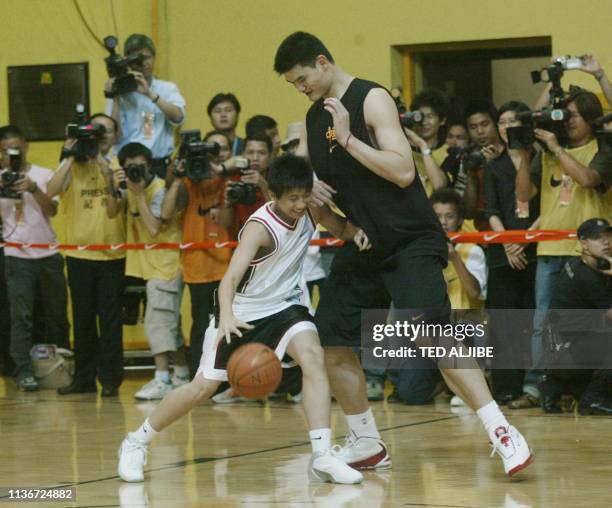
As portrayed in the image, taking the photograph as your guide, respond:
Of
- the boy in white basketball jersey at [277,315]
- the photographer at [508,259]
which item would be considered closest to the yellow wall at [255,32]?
the photographer at [508,259]

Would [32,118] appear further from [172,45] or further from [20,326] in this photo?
[20,326]

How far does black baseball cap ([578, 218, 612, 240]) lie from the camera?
25.9 feet

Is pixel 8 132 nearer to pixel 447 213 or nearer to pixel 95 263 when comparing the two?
pixel 95 263

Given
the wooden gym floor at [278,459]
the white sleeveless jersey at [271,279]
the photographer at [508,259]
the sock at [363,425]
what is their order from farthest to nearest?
the photographer at [508,259] → the sock at [363,425] → the white sleeveless jersey at [271,279] → the wooden gym floor at [278,459]

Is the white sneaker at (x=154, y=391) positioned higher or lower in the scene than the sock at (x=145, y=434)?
lower

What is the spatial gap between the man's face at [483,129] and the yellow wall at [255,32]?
172 centimetres

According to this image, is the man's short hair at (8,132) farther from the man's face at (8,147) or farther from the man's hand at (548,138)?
the man's hand at (548,138)

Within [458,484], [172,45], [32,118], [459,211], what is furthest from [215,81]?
[458,484]

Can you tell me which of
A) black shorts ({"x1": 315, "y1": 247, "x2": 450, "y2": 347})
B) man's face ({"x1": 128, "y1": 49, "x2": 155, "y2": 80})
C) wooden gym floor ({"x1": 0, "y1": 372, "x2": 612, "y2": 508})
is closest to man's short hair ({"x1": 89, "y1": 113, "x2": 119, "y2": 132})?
man's face ({"x1": 128, "y1": 49, "x2": 155, "y2": 80})

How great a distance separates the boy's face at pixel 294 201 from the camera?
5.89 m

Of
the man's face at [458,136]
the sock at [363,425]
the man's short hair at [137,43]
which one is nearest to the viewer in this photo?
the sock at [363,425]

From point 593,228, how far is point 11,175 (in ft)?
15.2

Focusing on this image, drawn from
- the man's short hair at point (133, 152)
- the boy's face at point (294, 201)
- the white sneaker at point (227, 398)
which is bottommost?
the white sneaker at point (227, 398)

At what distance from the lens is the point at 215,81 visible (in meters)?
12.1
